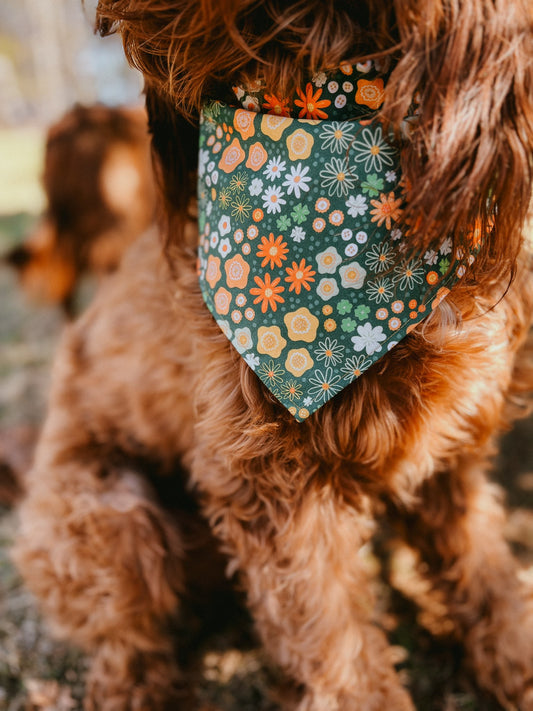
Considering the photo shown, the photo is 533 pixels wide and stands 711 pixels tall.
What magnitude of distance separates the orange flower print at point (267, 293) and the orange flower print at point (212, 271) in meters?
0.11

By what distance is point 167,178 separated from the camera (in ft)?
5.05

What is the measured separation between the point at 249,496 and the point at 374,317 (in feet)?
1.95

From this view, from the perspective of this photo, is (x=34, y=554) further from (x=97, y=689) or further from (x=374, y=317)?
(x=374, y=317)

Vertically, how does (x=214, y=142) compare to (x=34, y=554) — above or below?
above

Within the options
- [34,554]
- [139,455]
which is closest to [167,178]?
[139,455]

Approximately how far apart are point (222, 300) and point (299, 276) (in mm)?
211

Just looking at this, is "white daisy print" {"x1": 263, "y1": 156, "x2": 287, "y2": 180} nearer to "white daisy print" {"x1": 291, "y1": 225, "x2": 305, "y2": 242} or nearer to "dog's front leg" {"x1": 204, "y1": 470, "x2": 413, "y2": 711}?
"white daisy print" {"x1": 291, "y1": 225, "x2": 305, "y2": 242}

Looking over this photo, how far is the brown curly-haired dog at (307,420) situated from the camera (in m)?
1.02

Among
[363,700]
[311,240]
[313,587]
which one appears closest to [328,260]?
[311,240]

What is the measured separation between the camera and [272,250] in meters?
1.25

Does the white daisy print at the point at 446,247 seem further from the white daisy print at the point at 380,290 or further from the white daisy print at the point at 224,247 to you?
the white daisy print at the point at 224,247

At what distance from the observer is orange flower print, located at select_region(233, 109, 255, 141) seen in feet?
3.95

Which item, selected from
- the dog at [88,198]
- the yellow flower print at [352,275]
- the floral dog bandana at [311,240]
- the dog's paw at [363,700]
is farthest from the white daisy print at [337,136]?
the dog at [88,198]

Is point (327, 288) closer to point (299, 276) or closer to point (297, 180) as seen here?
point (299, 276)
